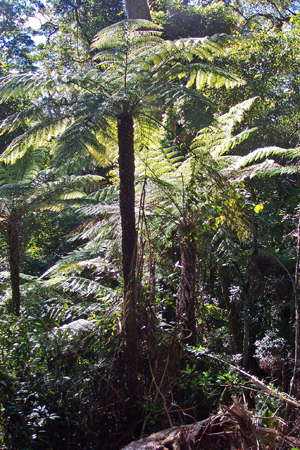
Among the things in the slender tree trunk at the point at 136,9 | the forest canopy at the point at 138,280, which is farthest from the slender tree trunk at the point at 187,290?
the slender tree trunk at the point at 136,9

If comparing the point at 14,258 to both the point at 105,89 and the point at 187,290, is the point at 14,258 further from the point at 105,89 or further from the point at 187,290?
the point at 105,89

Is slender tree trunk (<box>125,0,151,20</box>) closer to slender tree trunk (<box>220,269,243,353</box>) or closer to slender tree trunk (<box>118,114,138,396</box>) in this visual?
slender tree trunk (<box>220,269,243,353</box>)

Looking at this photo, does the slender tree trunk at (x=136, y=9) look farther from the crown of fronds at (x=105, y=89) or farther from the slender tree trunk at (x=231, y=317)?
the slender tree trunk at (x=231, y=317)

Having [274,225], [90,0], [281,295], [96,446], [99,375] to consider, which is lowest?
[96,446]

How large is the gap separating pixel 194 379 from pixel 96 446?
0.79m

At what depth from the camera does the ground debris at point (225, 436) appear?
227 cm

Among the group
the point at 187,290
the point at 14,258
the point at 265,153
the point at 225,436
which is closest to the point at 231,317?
the point at 265,153

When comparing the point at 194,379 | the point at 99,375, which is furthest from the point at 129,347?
the point at 194,379

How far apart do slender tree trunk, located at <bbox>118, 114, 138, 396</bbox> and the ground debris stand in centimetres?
60

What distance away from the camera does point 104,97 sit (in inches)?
121

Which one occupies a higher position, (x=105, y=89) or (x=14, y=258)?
(x=105, y=89)

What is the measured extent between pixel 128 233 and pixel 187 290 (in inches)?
29.7

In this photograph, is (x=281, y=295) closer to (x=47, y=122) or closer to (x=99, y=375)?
(x=99, y=375)

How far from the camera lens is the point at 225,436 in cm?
241
